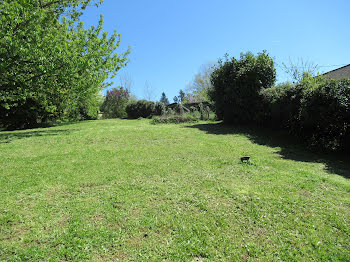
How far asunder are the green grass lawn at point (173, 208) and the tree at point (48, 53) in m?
3.79

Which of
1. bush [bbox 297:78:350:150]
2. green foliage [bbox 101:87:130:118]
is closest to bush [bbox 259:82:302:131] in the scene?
bush [bbox 297:78:350:150]

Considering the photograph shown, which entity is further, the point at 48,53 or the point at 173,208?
the point at 48,53

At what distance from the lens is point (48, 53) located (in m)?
7.38

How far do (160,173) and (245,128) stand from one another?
6657mm

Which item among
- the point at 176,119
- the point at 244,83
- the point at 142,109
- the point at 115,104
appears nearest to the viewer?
the point at 244,83

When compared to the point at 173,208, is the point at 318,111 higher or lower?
higher

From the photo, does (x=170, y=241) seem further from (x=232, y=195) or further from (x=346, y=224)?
(x=346, y=224)

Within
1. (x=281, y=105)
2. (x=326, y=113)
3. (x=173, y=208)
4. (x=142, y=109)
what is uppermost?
(x=142, y=109)

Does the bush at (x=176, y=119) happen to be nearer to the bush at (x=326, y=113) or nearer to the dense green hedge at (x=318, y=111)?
the dense green hedge at (x=318, y=111)

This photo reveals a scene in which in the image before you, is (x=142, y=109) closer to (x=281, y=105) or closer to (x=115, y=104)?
(x=115, y=104)

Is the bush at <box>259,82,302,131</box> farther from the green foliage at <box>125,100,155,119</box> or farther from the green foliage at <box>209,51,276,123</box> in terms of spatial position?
the green foliage at <box>125,100,155,119</box>

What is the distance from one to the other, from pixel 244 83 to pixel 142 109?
44.0 ft

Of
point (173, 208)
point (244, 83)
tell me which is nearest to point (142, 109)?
point (244, 83)

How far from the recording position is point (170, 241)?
2285mm
